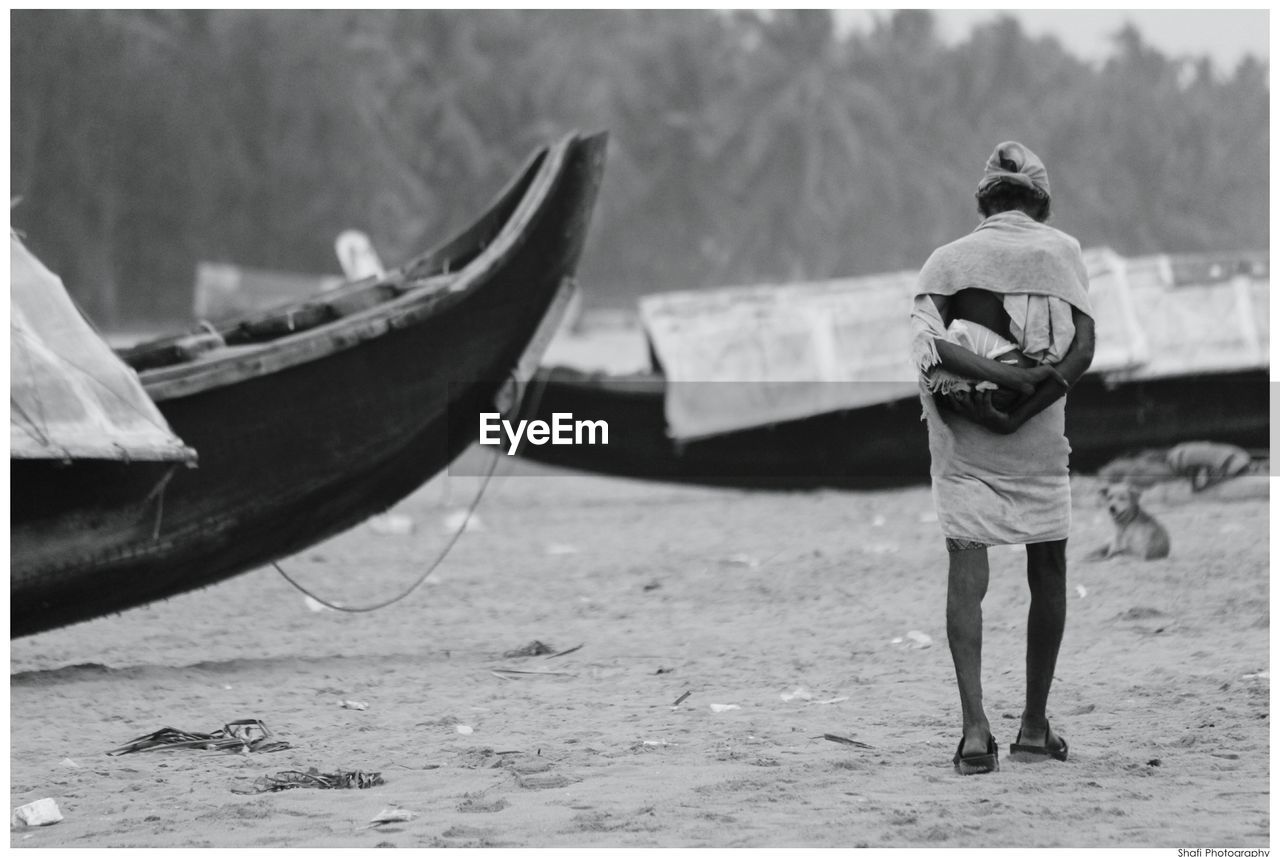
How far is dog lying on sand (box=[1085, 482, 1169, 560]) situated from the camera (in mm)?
6641

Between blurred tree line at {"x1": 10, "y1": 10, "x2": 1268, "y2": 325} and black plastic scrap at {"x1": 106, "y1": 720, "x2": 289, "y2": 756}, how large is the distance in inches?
1158

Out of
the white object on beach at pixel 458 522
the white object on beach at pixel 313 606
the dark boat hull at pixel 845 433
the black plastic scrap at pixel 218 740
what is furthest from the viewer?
the dark boat hull at pixel 845 433

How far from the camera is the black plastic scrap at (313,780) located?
373 centimetres

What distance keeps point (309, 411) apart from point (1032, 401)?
3222 mm

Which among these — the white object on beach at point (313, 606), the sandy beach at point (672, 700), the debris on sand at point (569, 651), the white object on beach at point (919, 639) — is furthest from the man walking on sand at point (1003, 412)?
the white object on beach at point (313, 606)

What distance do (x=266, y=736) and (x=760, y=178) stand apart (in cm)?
4635

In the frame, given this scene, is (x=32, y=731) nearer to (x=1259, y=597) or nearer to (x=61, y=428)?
(x=61, y=428)

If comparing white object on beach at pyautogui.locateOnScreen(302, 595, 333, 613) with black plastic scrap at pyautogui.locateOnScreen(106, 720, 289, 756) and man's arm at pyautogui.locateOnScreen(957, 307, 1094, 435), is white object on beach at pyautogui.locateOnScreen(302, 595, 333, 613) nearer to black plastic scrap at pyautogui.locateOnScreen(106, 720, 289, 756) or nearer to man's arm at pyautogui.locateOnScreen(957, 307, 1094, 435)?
black plastic scrap at pyautogui.locateOnScreen(106, 720, 289, 756)

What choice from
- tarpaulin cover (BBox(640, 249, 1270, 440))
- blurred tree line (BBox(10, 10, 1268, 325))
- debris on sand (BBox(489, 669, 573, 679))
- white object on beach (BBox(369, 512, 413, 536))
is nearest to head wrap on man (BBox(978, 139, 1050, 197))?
debris on sand (BBox(489, 669, 573, 679))

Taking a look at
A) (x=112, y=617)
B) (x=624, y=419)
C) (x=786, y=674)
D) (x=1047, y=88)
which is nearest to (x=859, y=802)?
(x=786, y=674)

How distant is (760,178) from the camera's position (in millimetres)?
49625

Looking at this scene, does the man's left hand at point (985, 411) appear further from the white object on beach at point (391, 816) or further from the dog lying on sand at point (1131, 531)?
the dog lying on sand at point (1131, 531)

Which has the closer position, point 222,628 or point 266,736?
point 266,736

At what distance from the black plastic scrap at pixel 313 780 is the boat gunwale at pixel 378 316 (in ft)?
6.44
